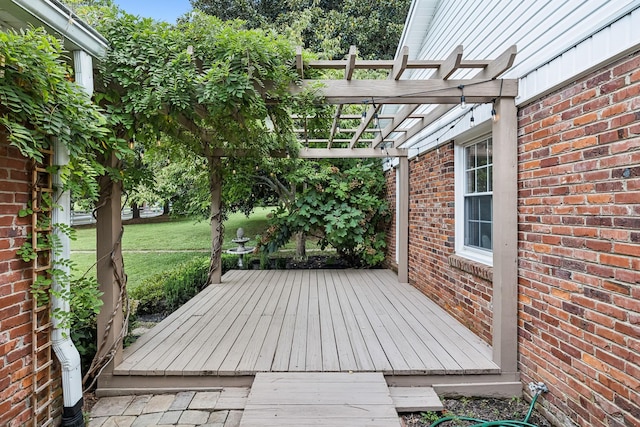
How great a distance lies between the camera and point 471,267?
3207 mm

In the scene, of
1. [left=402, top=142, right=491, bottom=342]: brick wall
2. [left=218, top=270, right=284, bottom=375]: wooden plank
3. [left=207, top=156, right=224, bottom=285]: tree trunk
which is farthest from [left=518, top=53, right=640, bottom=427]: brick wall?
[left=207, top=156, right=224, bottom=285]: tree trunk

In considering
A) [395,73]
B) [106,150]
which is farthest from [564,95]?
[106,150]

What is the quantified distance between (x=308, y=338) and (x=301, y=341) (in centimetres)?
10

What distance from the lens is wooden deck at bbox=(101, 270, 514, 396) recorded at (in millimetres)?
2516

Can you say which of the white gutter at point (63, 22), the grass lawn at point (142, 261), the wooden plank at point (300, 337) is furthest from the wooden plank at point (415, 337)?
the grass lawn at point (142, 261)

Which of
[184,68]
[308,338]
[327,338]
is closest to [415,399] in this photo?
[327,338]

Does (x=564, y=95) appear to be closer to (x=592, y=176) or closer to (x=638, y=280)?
(x=592, y=176)

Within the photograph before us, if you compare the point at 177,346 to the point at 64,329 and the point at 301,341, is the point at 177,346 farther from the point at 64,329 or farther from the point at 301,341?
the point at 301,341

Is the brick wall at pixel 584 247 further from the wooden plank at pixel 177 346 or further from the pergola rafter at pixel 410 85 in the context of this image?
the wooden plank at pixel 177 346

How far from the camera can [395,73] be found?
8.34 feet

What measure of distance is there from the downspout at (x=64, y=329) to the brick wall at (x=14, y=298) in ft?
0.48

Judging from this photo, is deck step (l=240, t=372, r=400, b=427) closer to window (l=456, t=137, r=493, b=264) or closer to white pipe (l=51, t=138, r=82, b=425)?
white pipe (l=51, t=138, r=82, b=425)

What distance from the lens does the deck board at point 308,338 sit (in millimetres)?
2541

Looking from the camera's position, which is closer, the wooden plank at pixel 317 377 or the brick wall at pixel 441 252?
the wooden plank at pixel 317 377
